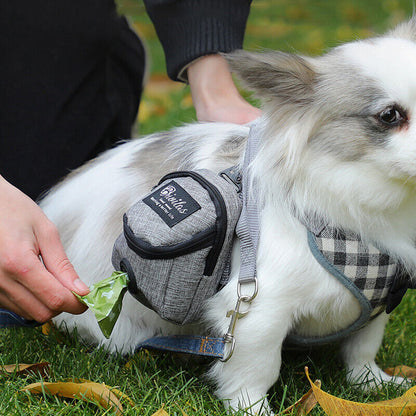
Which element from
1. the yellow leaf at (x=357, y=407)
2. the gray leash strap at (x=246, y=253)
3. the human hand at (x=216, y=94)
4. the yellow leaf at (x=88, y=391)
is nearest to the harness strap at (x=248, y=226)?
the gray leash strap at (x=246, y=253)

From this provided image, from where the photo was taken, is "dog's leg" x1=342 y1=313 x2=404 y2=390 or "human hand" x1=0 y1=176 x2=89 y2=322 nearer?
"human hand" x1=0 y1=176 x2=89 y2=322

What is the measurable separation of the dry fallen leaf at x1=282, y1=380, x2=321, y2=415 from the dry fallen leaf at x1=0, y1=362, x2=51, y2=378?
0.58 meters

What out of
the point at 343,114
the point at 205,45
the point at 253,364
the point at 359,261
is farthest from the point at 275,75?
the point at 205,45

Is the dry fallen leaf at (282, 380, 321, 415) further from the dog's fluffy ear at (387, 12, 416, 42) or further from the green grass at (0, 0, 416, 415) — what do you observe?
the dog's fluffy ear at (387, 12, 416, 42)

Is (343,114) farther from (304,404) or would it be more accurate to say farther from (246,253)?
(304,404)

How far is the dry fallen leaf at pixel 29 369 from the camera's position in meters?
1.53

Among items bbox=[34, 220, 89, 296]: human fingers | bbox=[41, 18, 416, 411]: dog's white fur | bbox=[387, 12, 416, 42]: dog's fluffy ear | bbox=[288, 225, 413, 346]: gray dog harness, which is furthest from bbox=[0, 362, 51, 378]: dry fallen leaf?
bbox=[387, 12, 416, 42]: dog's fluffy ear

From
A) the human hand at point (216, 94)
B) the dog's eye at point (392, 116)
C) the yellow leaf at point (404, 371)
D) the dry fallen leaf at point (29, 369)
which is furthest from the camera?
the human hand at point (216, 94)

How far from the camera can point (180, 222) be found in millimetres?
1348

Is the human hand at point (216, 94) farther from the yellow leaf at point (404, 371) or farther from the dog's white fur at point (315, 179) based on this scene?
the yellow leaf at point (404, 371)

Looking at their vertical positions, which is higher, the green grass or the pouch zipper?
the pouch zipper

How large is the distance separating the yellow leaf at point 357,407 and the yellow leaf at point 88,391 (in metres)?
0.43

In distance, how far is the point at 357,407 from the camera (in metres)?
1.31

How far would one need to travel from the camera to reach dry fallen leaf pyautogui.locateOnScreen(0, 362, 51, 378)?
153cm
